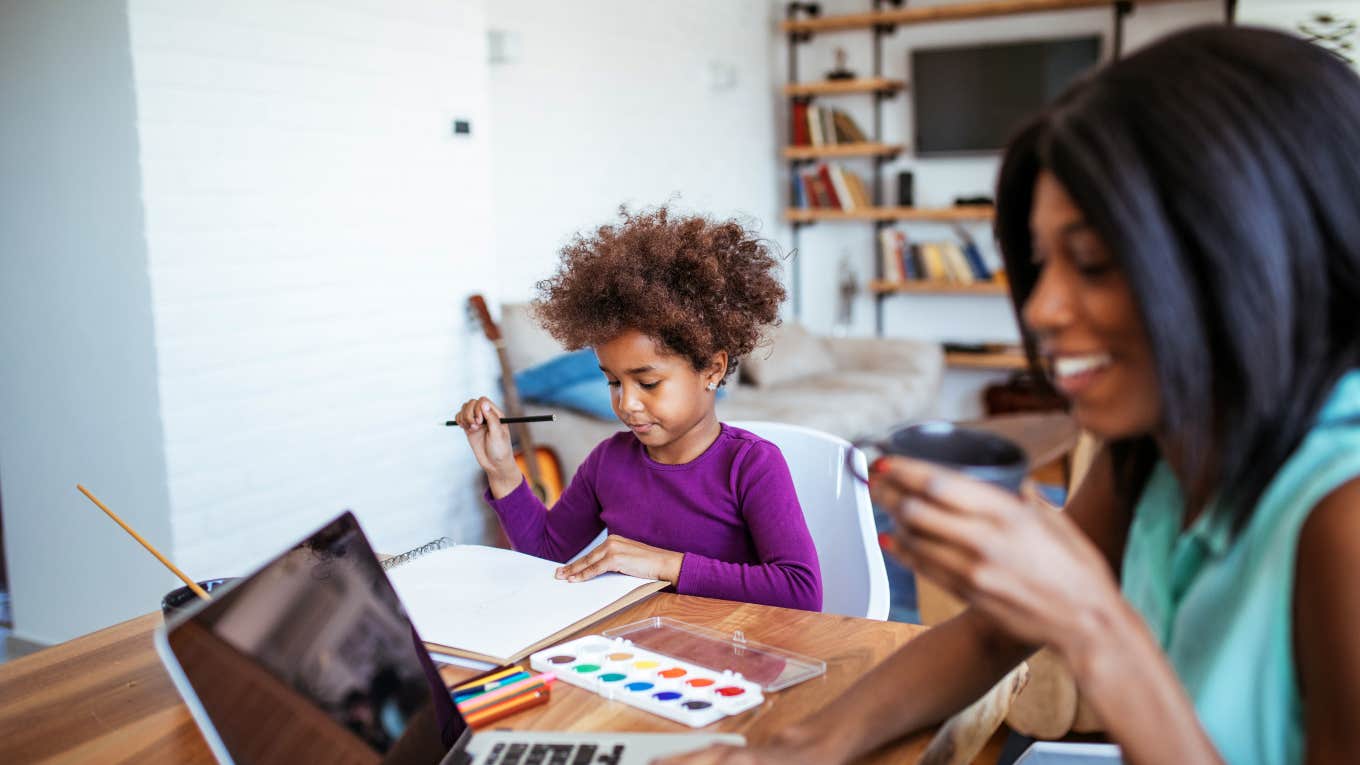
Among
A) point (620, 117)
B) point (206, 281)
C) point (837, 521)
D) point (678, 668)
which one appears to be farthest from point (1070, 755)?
point (620, 117)

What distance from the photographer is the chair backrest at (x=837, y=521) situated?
5.14ft

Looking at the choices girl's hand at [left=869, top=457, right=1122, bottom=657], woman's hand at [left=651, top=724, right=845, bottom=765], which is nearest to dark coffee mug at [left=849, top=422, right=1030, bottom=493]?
girl's hand at [left=869, top=457, right=1122, bottom=657]

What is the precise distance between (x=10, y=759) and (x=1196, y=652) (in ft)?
3.02

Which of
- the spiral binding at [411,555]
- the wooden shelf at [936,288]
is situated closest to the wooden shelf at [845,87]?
the wooden shelf at [936,288]

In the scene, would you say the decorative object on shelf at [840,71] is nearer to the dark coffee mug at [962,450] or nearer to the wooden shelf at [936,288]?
the wooden shelf at [936,288]

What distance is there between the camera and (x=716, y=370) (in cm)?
165

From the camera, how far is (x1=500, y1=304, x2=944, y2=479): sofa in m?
3.41

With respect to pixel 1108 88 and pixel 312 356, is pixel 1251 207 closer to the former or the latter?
pixel 1108 88

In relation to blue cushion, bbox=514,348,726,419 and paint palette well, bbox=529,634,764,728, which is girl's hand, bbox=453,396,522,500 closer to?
paint palette well, bbox=529,634,764,728

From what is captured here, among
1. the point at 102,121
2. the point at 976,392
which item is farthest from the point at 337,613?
the point at 976,392

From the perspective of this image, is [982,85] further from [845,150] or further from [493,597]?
[493,597]

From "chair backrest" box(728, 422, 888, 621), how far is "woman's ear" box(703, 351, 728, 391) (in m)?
0.12

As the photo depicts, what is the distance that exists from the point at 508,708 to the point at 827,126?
16.7ft

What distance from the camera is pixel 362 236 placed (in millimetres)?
3043
